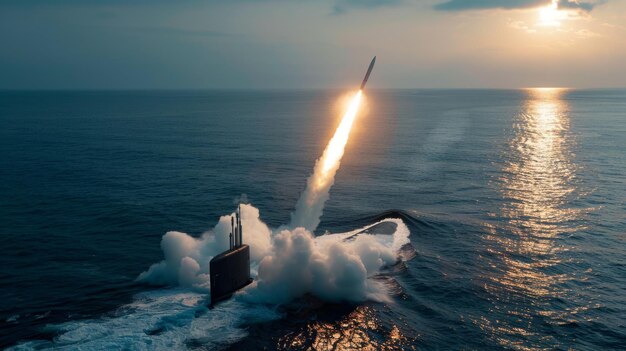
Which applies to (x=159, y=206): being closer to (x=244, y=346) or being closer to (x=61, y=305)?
(x=61, y=305)

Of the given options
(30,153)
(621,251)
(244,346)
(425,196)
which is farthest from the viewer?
(30,153)

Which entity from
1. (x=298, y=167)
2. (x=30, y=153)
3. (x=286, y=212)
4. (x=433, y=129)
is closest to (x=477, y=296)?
(x=286, y=212)

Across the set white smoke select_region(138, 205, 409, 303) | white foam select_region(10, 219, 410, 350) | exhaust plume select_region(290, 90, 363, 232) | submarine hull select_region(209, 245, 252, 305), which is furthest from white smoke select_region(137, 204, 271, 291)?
exhaust plume select_region(290, 90, 363, 232)

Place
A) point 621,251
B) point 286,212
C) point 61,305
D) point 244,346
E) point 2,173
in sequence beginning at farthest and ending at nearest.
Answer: point 2,173 → point 286,212 → point 621,251 → point 61,305 → point 244,346

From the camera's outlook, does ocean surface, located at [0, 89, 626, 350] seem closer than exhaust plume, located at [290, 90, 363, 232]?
Yes

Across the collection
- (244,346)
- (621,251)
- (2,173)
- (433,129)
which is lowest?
(244,346)

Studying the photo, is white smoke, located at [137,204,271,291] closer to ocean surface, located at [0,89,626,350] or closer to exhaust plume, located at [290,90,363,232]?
ocean surface, located at [0,89,626,350]

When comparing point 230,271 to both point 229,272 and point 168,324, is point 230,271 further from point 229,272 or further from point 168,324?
point 168,324
